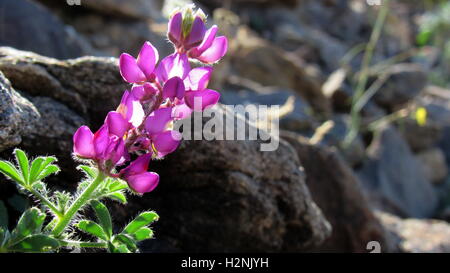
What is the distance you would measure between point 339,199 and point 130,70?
2.52 meters

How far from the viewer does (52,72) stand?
2.21 m

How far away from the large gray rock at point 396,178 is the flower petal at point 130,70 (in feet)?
18.4

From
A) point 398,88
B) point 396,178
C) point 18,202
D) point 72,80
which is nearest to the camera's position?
point 18,202

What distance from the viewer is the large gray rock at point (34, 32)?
12.2ft

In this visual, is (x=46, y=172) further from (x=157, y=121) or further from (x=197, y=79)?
(x=197, y=79)

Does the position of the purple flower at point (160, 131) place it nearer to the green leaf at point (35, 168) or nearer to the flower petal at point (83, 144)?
the flower petal at point (83, 144)

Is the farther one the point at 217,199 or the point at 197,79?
the point at 217,199

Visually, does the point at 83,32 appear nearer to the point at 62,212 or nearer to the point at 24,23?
the point at 24,23

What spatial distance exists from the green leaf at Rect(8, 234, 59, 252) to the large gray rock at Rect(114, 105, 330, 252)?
97cm

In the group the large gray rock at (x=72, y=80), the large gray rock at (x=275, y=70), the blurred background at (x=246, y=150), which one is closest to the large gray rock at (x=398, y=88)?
the blurred background at (x=246, y=150)

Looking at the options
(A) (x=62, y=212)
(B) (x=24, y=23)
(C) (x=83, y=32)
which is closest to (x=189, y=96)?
(A) (x=62, y=212)

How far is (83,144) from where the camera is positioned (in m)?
1.38

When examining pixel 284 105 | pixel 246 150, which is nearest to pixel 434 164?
pixel 284 105
